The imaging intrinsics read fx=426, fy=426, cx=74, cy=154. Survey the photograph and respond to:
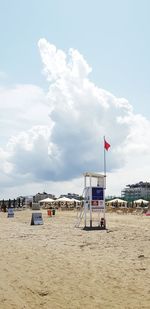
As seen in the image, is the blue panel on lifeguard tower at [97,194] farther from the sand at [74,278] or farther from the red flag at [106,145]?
the sand at [74,278]

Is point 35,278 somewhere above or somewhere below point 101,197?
below

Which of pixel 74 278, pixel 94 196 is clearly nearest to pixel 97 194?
pixel 94 196

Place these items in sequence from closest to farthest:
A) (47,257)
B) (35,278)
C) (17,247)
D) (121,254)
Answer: (35,278) < (47,257) < (121,254) < (17,247)

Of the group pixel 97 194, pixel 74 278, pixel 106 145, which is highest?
pixel 106 145

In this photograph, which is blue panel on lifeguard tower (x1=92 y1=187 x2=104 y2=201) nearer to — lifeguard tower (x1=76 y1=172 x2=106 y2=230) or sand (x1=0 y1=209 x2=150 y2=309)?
lifeguard tower (x1=76 y1=172 x2=106 y2=230)

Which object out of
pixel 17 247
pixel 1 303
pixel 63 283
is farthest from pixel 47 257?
pixel 1 303

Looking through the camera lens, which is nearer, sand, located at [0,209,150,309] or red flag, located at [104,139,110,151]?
sand, located at [0,209,150,309]

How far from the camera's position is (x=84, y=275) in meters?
9.91

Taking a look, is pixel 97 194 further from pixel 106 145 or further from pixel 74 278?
pixel 74 278

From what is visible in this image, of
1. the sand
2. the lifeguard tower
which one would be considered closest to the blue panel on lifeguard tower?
the lifeguard tower

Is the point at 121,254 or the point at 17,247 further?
the point at 17,247

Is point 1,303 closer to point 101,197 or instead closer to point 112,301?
point 112,301

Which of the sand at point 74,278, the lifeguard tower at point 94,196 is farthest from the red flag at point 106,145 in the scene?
the sand at point 74,278

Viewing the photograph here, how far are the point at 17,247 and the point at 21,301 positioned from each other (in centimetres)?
674
